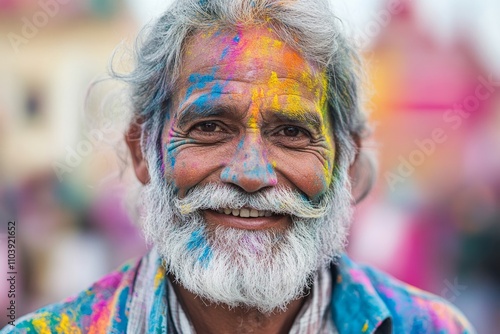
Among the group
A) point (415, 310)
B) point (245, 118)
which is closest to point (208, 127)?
point (245, 118)

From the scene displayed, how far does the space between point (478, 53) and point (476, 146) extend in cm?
89

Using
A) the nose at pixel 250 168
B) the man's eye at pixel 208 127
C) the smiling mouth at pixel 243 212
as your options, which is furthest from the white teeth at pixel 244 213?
the man's eye at pixel 208 127

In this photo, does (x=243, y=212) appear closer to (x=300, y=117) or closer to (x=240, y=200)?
(x=240, y=200)

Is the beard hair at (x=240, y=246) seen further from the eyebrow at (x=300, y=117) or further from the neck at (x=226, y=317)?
the eyebrow at (x=300, y=117)

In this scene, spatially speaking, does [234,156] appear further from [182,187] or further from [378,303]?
[378,303]

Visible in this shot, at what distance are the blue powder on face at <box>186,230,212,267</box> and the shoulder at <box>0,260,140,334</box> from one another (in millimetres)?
408

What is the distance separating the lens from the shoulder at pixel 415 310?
2.62 meters

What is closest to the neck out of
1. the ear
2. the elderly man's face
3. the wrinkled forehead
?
the elderly man's face

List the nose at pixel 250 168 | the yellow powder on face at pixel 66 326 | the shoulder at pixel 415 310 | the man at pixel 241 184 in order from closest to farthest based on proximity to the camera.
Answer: the nose at pixel 250 168 < the man at pixel 241 184 < the yellow powder on face at pixel 66 326 < the shoulder at pixel 415 310

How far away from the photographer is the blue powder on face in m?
2.30

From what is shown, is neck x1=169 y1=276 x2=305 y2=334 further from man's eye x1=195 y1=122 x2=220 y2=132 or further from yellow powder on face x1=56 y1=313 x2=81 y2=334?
man's eye x1=195 y1=122 x2=220 y2=132

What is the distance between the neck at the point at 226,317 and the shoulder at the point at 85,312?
0.25 m

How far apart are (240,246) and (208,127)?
19.3 inches

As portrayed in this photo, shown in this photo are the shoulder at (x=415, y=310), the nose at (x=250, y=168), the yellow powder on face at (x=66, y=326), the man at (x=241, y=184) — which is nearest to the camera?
the nose at (x=250, y=168)
